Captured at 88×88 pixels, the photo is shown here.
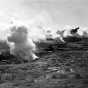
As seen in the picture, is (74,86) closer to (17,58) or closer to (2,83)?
(2,83)

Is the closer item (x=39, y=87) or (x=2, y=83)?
(x=39, y=87)

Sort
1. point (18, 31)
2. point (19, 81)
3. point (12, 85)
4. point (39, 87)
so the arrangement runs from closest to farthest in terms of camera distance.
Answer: point (39, 87)
point (12, 85)
point (19, 81)
point (18, 31)

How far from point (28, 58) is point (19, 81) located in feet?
91.7

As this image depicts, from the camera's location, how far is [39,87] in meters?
34.0

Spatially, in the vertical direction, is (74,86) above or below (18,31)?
below

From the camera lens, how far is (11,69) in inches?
2020

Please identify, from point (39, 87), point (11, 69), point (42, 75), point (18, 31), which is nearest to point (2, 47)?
point (18, 31)

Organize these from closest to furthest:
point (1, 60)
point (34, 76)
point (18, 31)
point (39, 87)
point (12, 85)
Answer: point (39, 87) → point (12, 85) → point (34, 76) → point (1, 60) → point (18, 31)

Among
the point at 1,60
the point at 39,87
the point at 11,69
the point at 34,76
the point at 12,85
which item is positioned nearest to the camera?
the point at 39,87

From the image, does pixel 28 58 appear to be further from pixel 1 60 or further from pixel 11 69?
pixel 11 69

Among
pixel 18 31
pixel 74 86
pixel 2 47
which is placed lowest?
pixel 74 86

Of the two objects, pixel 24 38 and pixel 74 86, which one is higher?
pixel 24 38

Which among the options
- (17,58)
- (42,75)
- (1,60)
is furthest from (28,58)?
(42,75)

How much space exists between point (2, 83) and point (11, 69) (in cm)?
1344
